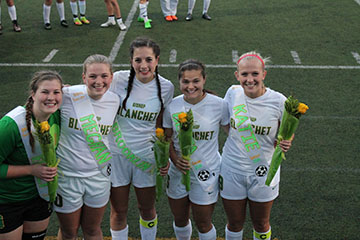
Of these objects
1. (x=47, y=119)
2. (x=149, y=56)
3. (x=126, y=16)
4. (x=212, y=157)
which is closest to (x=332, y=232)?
(x=212, y=157)

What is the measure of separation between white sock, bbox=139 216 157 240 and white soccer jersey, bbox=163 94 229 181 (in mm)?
605

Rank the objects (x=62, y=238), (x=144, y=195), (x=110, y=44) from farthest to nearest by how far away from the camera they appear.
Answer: (x=110, y=44) → (x=144, y=195) → (x=62, y=238)

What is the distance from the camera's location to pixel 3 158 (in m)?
3.32

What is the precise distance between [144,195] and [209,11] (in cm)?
884

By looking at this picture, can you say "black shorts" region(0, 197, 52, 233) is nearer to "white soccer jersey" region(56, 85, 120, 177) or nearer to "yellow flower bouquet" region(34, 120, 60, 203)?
"yellow flower bouquet" region(34, 120, 60, 203)

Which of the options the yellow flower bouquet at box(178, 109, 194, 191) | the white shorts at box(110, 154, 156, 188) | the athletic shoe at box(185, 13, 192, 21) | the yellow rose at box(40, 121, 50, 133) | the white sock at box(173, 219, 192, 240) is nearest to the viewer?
the yellow rose at box(40, 121, 50, 133)

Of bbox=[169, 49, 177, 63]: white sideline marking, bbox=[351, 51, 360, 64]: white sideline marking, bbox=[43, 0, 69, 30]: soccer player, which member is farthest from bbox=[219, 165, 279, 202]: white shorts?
bbox=[43, 0, 69, 30]: soccer player

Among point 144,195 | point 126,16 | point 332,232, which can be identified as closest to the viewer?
point 144,195

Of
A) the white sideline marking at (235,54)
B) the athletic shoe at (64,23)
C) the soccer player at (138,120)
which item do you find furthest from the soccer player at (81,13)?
the soccer player at (138,120)

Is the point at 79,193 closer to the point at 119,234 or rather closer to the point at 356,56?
the point at 119,234

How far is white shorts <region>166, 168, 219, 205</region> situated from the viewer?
12.8 feet

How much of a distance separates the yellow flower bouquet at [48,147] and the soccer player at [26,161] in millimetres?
53

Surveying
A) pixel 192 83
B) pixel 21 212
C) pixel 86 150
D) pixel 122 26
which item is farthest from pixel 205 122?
pixel 122 26

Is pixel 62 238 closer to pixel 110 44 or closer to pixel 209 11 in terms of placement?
pixel 110 44
